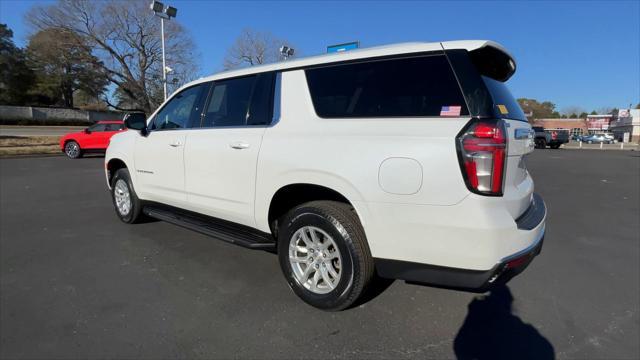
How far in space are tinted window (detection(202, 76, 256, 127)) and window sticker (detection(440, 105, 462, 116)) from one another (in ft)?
5.85

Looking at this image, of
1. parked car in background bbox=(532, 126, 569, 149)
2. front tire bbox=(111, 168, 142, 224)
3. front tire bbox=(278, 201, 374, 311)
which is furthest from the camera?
parked car in background bbox=(532, 126, 569, 149)

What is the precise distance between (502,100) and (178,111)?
3318mm

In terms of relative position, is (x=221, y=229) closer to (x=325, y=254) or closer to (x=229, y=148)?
(x=229, y=148)

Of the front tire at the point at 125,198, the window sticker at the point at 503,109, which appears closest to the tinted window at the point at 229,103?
the front tire at the point at 125,198

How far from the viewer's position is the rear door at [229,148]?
3.22 m

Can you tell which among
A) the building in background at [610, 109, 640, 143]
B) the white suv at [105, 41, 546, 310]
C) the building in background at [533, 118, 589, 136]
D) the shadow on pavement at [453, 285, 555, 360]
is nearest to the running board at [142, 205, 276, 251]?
the white suv at [105, 41, 546, 310]

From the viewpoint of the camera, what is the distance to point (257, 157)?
3109 millimetres

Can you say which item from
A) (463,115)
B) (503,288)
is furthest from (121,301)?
(503,288)

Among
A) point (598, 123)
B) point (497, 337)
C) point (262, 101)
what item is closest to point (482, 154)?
point (497, 337)

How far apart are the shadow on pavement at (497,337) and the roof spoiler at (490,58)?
5.78 feet

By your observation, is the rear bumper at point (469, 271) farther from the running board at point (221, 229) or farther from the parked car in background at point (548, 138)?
the parked car in background at point (548, 138)

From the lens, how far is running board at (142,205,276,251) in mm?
3234

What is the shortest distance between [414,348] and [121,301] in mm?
2292

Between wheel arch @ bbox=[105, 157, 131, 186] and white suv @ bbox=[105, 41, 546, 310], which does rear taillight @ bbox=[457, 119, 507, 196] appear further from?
wheel arch @ bbox=[105, 157, 131, 186]
